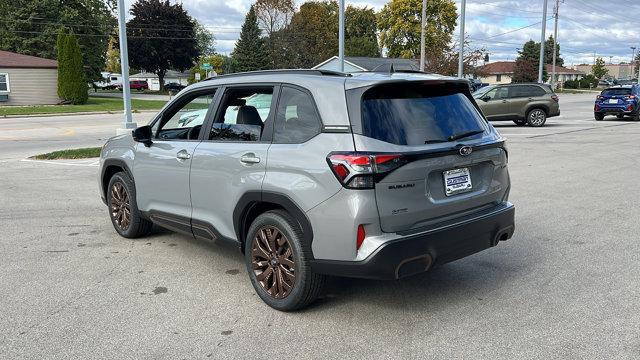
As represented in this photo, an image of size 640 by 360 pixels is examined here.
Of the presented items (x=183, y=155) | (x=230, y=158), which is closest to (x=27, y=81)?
(x=183, y=155)

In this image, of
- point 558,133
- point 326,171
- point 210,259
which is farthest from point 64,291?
point 558,133

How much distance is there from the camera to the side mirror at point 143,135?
532 cm

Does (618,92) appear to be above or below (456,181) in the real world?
above

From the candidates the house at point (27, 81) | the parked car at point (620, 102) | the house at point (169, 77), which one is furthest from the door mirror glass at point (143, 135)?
the house at point (169, 77)

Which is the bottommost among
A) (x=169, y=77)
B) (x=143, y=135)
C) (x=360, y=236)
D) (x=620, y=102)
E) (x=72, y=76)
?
(x=360, y=236)

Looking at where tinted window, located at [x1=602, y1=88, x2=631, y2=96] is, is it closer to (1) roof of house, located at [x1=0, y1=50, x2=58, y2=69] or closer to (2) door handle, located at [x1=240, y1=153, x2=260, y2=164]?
(2) door handle, located at [x1=240, y1=153, x2=260, y2=164]

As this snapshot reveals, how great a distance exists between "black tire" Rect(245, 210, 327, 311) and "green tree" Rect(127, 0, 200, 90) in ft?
223

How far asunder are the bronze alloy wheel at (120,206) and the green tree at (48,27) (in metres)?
50.6

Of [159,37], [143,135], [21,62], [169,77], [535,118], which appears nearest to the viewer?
[143,135]

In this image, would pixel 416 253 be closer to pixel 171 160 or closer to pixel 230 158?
pixel 230 158

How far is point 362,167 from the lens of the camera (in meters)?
3.50

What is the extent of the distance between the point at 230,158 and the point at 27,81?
39.8 metres

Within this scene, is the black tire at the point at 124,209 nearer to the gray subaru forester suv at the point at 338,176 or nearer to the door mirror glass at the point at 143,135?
the door mirror glass at the point at 143,135

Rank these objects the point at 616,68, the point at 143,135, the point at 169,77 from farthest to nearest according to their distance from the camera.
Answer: the point at 616,68
the point at 169,77
the point at 143,135
